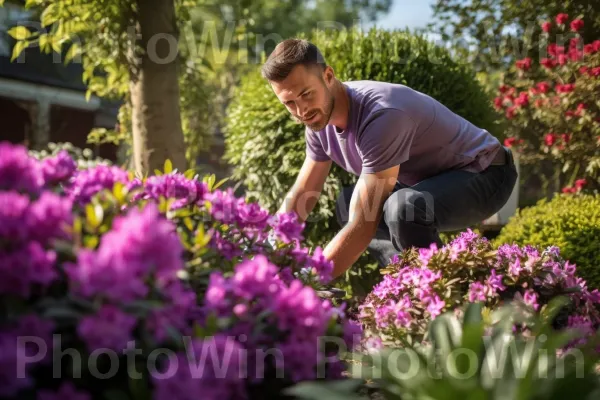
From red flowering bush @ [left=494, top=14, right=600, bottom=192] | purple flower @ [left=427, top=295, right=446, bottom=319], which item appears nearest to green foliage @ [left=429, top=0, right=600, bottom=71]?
red flowering bush @ [left=494, top=14, right=600, bottom=192]

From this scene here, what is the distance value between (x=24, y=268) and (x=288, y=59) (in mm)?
2025

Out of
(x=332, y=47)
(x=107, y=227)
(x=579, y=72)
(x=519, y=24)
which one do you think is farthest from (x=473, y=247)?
(x=519, y=24)

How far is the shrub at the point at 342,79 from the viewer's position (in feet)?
16.3

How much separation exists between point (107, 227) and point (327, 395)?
68cm

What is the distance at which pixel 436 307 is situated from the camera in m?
2.48

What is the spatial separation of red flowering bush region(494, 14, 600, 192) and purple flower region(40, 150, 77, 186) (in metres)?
5.60

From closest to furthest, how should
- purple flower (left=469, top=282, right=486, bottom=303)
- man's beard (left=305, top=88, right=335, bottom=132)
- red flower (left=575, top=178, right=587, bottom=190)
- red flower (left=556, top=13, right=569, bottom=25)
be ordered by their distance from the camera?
purple flower (left=469, top=282, right=486, bottom=303) → man's beard (left=305, top=88, right=335, bottom=132) → red flower (left=575, top=178, right=587, bottom=190) → red flower (left=556, top=13, right=569, bottom=25)

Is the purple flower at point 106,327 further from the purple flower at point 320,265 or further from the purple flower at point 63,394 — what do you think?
the purple flower at point 320,265

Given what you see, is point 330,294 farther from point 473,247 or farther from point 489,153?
point 489,153

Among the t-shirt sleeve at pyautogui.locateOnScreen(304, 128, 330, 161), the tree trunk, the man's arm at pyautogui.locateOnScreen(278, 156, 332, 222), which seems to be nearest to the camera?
the man's arm at pyautogui.locateOnScreen(278, 156, 332, 222)

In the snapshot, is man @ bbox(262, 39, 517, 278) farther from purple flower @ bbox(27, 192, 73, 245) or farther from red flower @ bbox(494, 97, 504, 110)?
red flower @ bbox(494, 97, 504, 110)

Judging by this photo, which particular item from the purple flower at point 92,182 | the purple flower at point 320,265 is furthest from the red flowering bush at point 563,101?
the purple flower at point 92,182

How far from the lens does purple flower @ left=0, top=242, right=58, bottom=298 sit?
55.2 inches

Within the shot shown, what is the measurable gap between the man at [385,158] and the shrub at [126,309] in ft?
4.21
